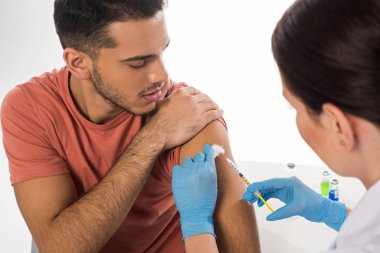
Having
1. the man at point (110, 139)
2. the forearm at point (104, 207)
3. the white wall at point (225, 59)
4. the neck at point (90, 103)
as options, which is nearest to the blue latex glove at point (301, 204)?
the man at point (110, 139)

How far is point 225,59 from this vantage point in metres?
3.96

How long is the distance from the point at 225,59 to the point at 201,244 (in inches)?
111

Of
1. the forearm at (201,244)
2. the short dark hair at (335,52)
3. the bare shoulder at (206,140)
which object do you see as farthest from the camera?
the bare shoulder at (206,140)

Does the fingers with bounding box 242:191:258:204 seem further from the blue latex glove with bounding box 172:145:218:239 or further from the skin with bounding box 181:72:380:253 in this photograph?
the skin with bounding box 181:72:380:253

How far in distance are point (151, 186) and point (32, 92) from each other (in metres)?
0.51

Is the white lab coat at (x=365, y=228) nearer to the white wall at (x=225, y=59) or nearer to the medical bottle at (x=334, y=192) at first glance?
the medical bottle at (x=334, y=192)

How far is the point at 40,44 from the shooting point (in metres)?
3.28

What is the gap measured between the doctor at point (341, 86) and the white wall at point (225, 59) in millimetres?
2361

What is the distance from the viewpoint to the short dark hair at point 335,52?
82 centimetres

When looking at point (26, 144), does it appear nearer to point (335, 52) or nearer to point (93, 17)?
point (93, 17)

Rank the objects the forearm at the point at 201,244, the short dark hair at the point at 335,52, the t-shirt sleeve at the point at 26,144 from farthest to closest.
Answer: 1. the t-shirt sleeve at the point at 26,144
2. the forearm at the point at 201,244
3. the short dark hair at the point at 335,52

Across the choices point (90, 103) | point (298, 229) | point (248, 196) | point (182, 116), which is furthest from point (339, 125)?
point (90, 103)

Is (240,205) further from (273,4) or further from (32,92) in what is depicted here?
(273,4)

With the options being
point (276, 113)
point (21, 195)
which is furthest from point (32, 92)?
point (276, 113)
